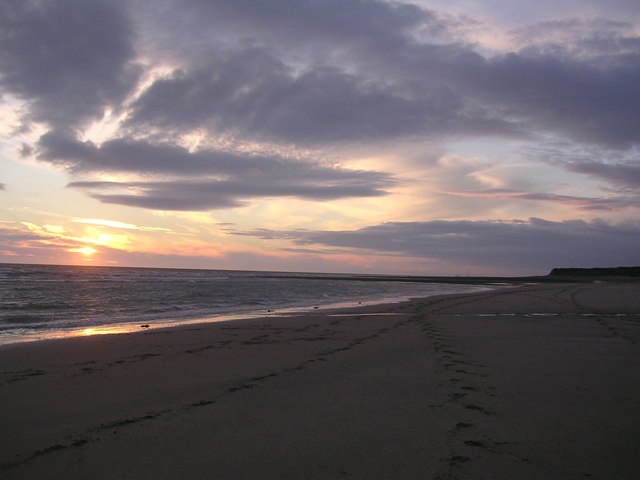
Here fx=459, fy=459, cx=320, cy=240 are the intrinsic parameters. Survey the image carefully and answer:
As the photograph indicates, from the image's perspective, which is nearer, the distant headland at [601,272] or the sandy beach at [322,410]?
the sandy beach at [322,410]

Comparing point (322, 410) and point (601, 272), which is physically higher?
point (601, 272)

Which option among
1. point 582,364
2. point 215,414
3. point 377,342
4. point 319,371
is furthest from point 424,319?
point 215,414

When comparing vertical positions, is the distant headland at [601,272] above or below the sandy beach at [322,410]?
above

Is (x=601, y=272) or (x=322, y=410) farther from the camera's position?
(x=601, y=272)

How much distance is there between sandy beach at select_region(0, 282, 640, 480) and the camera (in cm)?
436

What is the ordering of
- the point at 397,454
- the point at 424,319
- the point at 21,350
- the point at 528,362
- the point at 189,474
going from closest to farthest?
the point at 189,474
the point at 397,454
the point at 528,362
the point at 21,350
the point at 424,319

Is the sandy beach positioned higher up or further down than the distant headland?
further down

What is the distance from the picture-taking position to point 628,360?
905cm

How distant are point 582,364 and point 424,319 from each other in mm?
8854

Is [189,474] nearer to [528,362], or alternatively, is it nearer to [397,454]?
[397,454]

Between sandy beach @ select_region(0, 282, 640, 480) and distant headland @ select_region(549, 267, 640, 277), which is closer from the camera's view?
sandy beach @ select_region(0, 282, 640, 480)

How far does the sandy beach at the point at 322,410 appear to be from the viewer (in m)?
4.36

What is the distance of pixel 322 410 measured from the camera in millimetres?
5910

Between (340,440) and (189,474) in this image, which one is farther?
(340,440)
